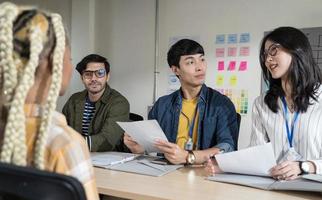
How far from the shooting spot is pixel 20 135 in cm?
73

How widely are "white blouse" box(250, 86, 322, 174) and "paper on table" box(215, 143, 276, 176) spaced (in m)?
0.31

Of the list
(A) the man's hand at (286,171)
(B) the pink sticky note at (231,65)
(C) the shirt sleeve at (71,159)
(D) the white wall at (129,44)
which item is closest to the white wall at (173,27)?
(D) the white wall at (129,44)

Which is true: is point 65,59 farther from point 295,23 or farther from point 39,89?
point 295,23

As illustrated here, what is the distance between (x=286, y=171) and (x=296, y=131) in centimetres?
33

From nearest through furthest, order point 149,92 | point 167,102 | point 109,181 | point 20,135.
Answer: point 20,135, point 109,181, point 167,102, point 149,92

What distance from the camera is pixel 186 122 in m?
2.18

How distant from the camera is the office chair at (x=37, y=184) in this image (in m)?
0.60

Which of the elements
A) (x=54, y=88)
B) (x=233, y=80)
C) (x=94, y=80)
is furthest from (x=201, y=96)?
(x=54, y=88)

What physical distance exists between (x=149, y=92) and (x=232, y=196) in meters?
2.50

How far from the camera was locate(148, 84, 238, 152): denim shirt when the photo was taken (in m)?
2.09

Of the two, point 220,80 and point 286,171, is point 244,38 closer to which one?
point 220,80

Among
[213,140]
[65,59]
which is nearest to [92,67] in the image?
[213,140]

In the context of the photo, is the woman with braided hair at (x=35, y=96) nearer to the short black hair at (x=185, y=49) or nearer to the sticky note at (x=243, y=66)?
the short black hair at (x=185, y=49)

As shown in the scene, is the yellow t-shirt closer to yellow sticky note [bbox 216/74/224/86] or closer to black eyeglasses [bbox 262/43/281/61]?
black eyeglasses [bbox 262/43/281/61]
